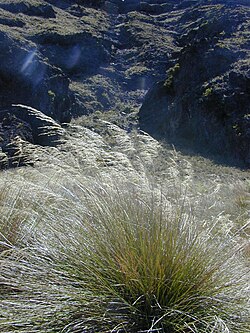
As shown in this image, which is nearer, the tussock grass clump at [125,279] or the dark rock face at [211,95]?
the tussock grass clump at [125,279]

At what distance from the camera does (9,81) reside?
19.4 meters

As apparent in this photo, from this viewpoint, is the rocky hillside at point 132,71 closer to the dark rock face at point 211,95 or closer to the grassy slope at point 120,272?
the dark rock face at point 211,95

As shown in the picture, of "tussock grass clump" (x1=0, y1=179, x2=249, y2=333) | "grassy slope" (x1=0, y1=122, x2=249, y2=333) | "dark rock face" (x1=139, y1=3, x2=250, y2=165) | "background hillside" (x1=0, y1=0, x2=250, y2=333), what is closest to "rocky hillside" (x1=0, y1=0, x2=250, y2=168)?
"dark rock face" (x1=139, y1=3, x2=250, y2=165)

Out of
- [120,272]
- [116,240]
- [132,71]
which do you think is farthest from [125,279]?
[132,71]

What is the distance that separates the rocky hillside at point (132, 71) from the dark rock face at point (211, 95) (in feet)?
0.17

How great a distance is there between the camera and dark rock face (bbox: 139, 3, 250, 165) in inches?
720

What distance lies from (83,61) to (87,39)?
208 centimetres

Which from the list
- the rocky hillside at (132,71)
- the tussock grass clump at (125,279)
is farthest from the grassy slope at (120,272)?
the rocky hillside at (132,71)

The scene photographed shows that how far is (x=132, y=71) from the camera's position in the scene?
94.7 ft

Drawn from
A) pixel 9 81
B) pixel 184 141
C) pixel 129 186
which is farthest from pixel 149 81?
pixel 129 186

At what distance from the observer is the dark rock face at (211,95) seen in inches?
720

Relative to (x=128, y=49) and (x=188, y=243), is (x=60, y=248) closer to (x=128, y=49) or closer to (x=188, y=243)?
(x=188, y=243)

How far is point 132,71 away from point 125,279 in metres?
27.9

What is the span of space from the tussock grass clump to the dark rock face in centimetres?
1505
